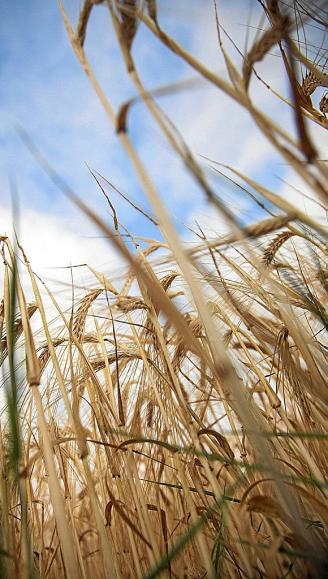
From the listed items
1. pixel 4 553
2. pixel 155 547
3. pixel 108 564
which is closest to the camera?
pixel 4 553

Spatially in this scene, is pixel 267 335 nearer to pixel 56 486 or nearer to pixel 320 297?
pixel 320 297

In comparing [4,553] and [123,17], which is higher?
[123,17]

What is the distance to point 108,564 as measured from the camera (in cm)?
81

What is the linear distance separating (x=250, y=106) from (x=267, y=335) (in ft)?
2.66

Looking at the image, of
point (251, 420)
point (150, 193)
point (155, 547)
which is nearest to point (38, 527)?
point (155, 547)

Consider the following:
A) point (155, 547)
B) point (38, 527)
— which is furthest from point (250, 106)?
point (38, 527)

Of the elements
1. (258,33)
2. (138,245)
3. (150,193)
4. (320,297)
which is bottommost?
(150,193)

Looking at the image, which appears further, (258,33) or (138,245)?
(138,245)

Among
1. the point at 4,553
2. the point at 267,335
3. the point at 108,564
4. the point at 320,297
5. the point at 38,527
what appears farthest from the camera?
the point at 38,527

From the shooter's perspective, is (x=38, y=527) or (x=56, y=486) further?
(x=38, y=527)

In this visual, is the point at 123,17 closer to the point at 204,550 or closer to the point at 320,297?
the point at 204,550

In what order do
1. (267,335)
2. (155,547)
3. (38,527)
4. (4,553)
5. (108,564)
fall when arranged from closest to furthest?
(4,553) → (108,564) → (155,547) → (267,335) → (38,527)

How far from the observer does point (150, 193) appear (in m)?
0.48

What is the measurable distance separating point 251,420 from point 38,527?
1.36m
